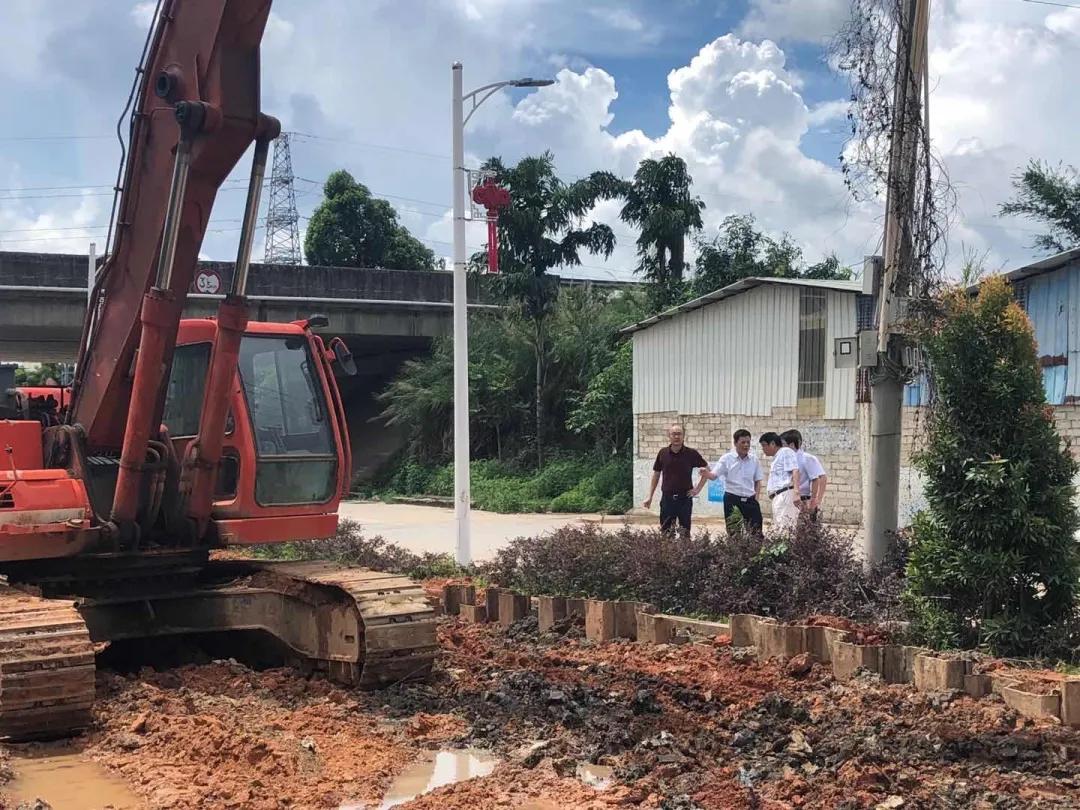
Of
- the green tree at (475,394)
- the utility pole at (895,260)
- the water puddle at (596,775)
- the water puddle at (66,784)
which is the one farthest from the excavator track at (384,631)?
the green tree at (475,394)

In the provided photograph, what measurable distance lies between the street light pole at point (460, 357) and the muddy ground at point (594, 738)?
4.96m

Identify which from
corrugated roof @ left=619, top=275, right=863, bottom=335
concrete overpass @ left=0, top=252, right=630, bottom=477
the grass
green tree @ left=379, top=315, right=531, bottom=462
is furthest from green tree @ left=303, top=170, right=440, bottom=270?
corrugated roof @ left=619, top=275, right=863, bottom=335

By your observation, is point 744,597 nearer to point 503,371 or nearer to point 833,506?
point 833,506

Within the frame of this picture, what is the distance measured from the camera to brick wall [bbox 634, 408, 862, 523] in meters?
18.8

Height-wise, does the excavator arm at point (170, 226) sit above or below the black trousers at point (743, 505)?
above

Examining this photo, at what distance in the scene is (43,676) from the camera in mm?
5938

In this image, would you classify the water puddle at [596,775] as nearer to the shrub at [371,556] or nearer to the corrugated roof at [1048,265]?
the shrub at [371,556]

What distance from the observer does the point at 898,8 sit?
8.68m

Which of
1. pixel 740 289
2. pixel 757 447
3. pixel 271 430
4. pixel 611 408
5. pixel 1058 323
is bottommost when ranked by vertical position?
pixel 757 447

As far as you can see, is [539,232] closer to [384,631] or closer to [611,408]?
[611,408]

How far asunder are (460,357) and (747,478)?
3.63 m

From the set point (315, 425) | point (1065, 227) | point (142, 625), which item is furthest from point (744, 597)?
point (1065, 227)

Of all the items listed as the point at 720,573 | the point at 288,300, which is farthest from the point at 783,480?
the point at 288,300

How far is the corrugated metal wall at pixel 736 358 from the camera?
18922mm
